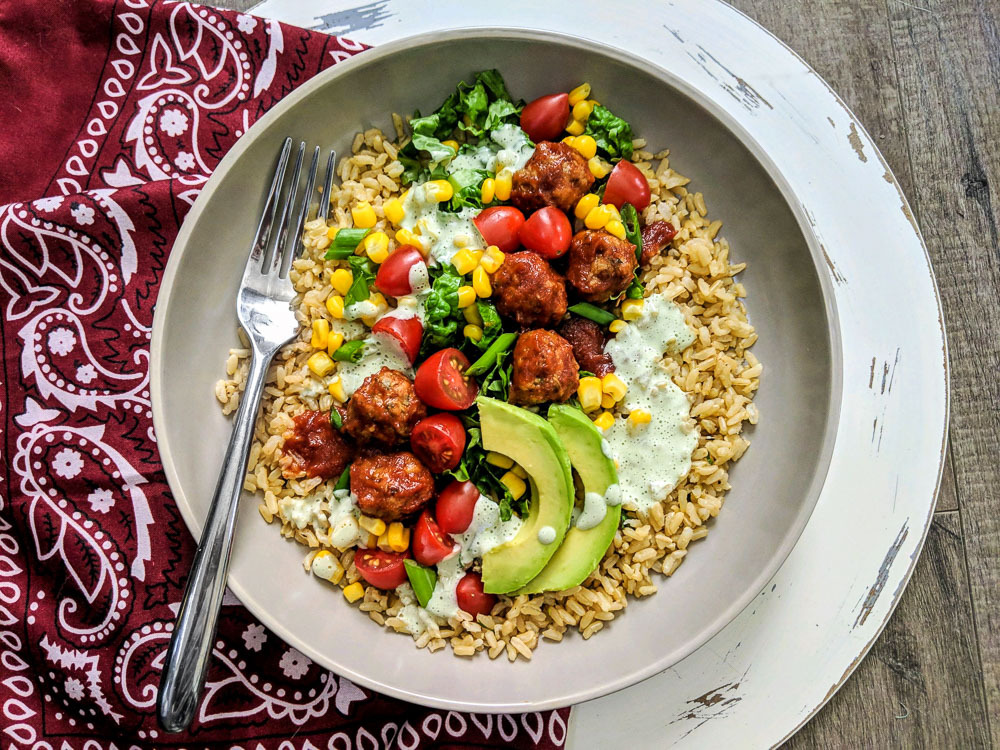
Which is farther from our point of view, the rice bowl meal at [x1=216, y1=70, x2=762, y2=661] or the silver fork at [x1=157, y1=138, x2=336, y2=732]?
the rice bowl meal at [x1=216, y1=70, x2=762, y2=661]

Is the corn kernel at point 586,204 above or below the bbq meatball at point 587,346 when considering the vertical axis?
above

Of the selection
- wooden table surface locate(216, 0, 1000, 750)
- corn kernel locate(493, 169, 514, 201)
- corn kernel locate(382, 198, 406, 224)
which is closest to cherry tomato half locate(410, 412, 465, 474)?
corn kernel locate(382, 198, 406, 224)

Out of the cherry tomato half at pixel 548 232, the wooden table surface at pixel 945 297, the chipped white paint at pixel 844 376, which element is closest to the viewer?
the cherry tomato half at pixel 548 232

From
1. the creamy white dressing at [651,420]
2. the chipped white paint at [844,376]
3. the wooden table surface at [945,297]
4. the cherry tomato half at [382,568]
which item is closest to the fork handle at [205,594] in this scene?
the cherry tomato half at [382,568]

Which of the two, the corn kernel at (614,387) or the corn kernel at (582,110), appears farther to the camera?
the corn kernel at (582,110)

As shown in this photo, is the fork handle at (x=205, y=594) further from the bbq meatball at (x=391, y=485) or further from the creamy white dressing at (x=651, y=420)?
the creamy white dressing at (x=651, y=420)

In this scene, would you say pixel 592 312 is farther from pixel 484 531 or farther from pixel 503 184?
pixel 484 531

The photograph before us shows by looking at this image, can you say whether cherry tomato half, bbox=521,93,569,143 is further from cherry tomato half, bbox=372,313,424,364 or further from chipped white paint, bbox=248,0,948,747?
cherry tomato half, bbox=372,313,424,364
